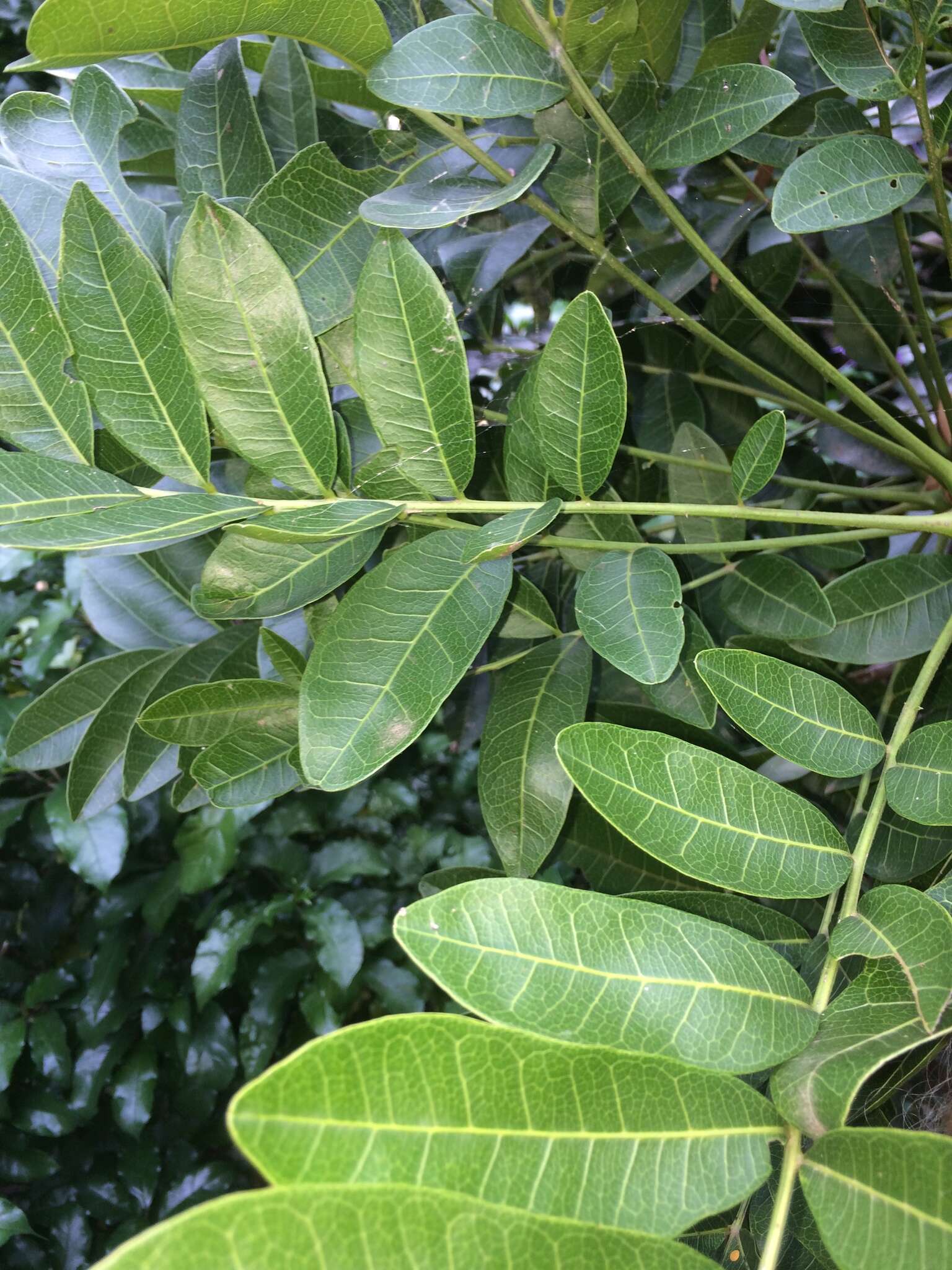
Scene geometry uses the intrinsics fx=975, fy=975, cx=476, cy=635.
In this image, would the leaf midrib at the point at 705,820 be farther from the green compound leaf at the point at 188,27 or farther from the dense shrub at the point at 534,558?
the green compound leaf at the point at 188,27

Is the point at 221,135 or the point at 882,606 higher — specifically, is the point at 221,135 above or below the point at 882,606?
above

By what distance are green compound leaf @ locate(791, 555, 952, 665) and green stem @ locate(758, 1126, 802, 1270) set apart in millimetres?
287

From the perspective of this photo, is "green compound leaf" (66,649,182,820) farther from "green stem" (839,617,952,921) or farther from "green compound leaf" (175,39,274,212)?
"green stem" (839,617,952,921)

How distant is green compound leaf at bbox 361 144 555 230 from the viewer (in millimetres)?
389

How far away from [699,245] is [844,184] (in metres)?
0.08

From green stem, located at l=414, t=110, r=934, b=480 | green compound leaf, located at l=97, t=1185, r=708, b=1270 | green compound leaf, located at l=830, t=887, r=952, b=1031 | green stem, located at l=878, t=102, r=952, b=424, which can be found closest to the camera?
green compound leaf, located at l=97, t=1185, r=708, b=1270

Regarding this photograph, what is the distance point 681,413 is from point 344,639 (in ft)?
1.23

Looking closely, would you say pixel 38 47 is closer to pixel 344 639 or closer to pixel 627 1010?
pixel 344 639

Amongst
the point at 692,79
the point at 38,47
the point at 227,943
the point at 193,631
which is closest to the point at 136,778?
the point at 193,631

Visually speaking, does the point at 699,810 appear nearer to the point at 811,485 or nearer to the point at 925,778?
the point at 925,778

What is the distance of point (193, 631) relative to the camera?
2.08 ft

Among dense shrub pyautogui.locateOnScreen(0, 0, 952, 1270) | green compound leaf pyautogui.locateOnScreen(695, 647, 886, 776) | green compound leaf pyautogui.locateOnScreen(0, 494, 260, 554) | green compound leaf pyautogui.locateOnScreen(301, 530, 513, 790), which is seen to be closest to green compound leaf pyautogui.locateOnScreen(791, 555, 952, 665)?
dense shrub pyautogui.locateOnScreen(0, 0, 952, 1270)

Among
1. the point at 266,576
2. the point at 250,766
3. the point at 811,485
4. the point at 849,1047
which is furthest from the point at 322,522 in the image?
the point at 811,485

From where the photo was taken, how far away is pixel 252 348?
15.2 inches
